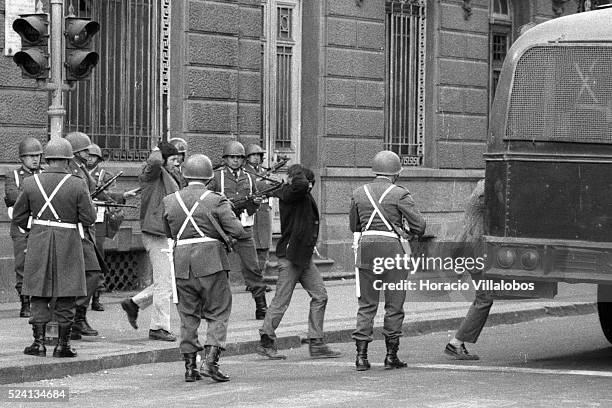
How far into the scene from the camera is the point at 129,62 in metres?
19.1

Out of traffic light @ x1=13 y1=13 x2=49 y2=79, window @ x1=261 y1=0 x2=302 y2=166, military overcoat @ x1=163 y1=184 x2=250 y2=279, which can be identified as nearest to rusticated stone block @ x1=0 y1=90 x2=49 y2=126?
traffic light @ x1=13 y1=13 x2=49 y2=79

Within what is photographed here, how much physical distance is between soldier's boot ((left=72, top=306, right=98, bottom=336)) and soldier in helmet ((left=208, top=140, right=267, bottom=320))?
2.29 meters

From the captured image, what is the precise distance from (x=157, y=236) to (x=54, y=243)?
1.65m

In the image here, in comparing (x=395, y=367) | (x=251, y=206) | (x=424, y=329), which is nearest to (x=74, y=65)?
(x=251, y=206)

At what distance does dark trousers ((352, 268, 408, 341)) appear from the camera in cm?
1273

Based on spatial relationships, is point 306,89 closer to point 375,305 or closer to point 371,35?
point 371,35

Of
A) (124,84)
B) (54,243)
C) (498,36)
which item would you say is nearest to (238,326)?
(54,243)

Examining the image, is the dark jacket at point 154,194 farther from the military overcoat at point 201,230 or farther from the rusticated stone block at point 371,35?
the rusticated stone block at point 371,35

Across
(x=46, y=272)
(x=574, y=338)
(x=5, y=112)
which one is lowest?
(x=574, y=338)

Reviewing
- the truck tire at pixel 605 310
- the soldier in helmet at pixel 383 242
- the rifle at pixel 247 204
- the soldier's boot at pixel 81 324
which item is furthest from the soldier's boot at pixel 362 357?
the rifle at pixel 247 204

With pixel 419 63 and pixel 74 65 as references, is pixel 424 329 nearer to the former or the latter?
pixel 74 65

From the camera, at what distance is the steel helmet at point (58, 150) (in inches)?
497

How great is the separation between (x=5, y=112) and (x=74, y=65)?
12.6ft

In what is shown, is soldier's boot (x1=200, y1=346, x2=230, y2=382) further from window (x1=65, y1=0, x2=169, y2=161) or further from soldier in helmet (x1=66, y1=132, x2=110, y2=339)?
window (x1=65, y1=0, x2=169, y2=161)
